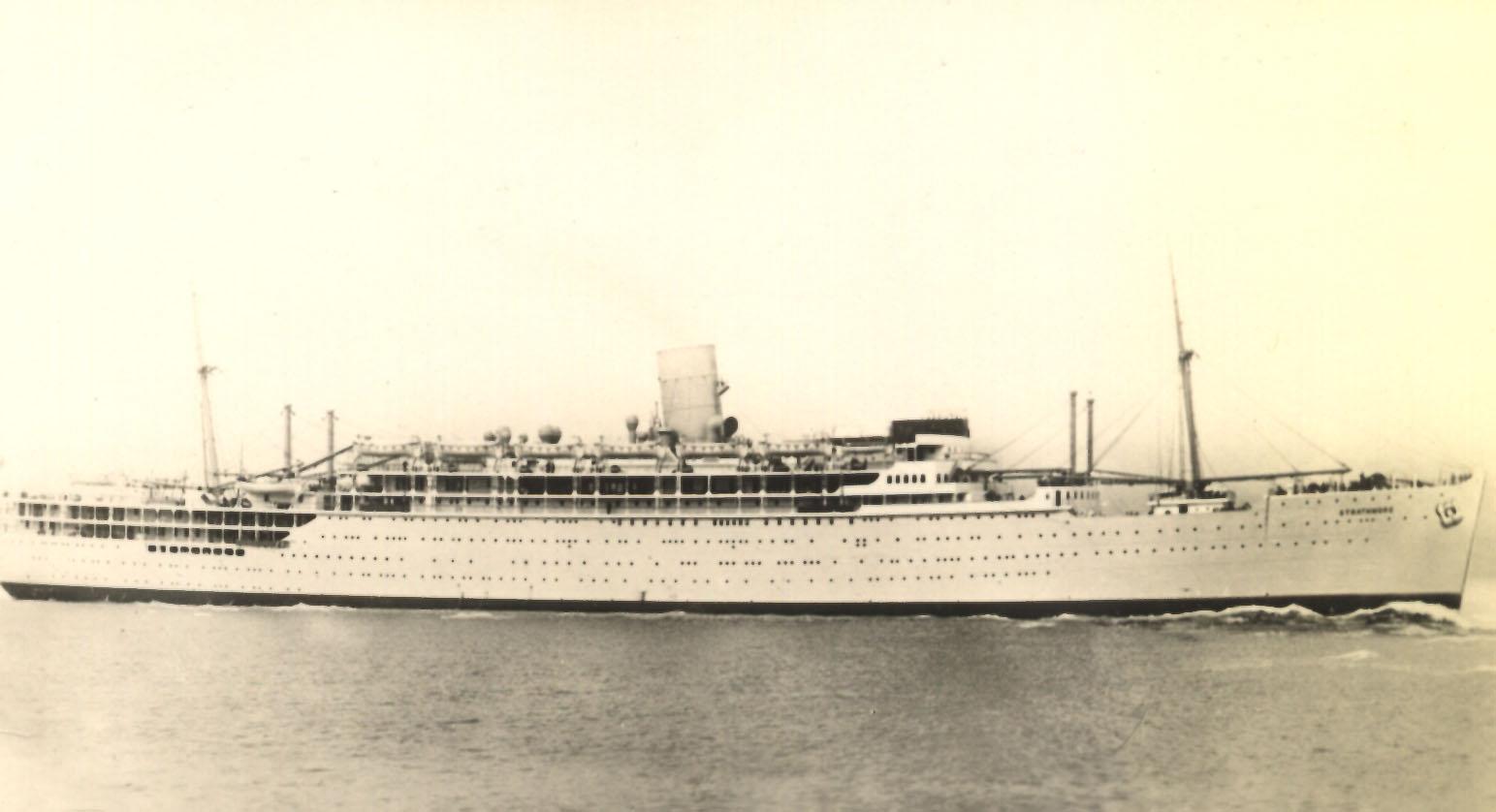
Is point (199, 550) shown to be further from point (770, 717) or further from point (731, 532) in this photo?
point (770, 717)

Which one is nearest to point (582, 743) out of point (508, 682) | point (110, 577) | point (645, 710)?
point (645, 710)

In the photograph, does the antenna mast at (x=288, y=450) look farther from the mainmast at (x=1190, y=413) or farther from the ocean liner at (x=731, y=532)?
the mainmast at (x=1190, y=413)

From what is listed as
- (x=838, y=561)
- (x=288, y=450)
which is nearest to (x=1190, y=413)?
(x=838, y=561)

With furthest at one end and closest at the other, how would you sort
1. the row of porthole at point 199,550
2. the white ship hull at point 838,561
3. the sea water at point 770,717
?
the row of porthole at point 199,550 → the white ship hull at point 838,561 → the sea water at point 770,717

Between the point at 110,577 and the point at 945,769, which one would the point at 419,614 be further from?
the point at 945,769

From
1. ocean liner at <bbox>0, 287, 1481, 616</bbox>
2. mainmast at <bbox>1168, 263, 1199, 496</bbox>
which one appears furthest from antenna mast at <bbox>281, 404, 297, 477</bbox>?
mainmast at <bbox>1168, 263, 1199, 496</bbox>

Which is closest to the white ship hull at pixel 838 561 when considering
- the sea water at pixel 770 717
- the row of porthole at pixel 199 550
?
the row of porthole at pixel 199 550

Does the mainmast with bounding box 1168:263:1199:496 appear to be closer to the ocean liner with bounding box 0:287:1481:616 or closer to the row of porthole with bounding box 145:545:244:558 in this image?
the ocean liner with bounding box 0:287:1481:616

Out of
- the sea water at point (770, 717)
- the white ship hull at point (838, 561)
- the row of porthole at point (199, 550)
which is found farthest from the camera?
the row of porthole at point (199, 550)
